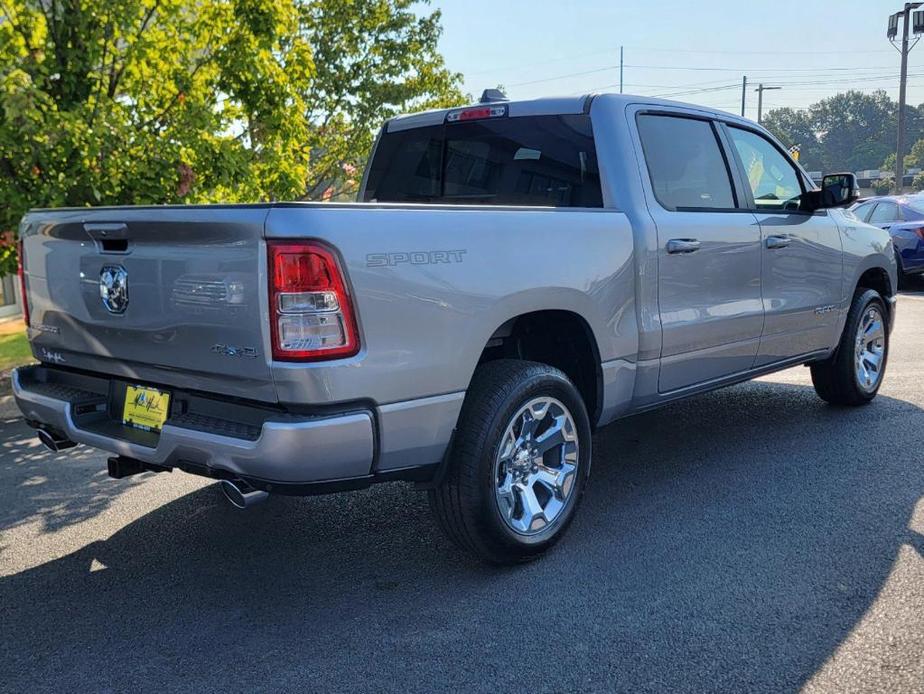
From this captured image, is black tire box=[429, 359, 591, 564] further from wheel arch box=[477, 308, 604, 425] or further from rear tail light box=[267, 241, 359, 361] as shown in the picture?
rear tail light box=[267, 241, 359, 361]

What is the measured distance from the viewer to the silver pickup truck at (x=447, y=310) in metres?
2.88

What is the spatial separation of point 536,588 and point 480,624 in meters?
0.38

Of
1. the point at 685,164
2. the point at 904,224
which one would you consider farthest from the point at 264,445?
the point at 904,224

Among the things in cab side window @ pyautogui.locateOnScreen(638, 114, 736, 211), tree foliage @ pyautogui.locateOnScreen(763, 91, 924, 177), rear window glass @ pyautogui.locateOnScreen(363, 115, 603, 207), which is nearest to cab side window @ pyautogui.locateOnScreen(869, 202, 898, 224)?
cab side window @ pyautogui.locateOnScreen(638, 114, 736, 211)

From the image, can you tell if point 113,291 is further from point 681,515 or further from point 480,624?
point 681,515

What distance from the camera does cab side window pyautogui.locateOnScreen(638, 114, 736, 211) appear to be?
172 inches

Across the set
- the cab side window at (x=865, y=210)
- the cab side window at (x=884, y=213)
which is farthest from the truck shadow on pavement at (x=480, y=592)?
the cab side window at (x=865, y=210)

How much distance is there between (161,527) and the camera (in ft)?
13.8

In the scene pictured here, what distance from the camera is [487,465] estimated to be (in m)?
3.36

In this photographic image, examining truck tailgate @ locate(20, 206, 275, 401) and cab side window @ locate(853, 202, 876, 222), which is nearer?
truck tailgate @ locate(20, 206, 275, 401)

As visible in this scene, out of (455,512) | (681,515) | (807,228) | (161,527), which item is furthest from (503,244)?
(807,228)

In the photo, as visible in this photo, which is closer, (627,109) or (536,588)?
(536,588)

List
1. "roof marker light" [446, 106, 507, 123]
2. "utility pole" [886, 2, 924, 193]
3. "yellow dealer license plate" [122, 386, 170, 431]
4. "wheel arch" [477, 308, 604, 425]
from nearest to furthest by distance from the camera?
1. "yellow dealer license plate" [122, 386, 170, 431]
2. "wheel arch" [477, 308, 604, 425]
3. "roof marker light" [446, 106, 507, 123]
4. "utility pole" [886, 2, 924, 193]

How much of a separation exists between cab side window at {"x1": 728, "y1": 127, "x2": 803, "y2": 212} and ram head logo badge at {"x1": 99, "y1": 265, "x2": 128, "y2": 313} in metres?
3.44
